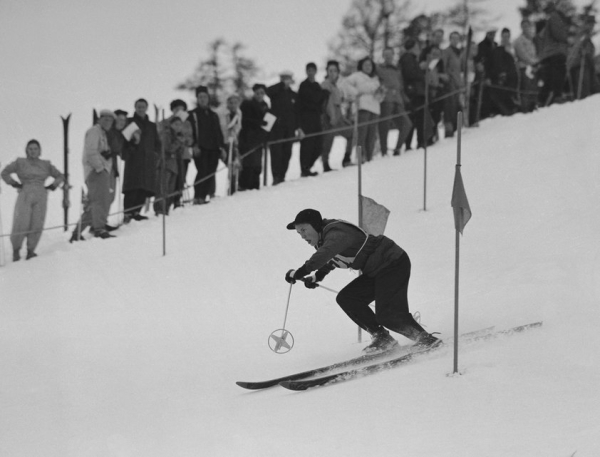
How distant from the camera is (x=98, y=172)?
14.1 meters

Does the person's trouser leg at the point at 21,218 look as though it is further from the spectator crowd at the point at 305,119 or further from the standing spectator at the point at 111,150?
the standing spectator at the point at 111,150

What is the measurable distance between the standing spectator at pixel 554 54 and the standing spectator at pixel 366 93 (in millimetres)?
3614

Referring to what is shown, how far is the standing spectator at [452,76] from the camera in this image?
1722cm

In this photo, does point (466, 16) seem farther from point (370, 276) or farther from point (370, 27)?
point (370, 276)

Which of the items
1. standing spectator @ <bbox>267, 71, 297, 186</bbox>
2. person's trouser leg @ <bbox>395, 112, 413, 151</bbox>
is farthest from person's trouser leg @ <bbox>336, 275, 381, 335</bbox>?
person's trouser leg @ <bbox>395, 112, 413, 151</bbox>

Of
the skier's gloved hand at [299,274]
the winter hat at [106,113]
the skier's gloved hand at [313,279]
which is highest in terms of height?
the winter hat at [106,113]

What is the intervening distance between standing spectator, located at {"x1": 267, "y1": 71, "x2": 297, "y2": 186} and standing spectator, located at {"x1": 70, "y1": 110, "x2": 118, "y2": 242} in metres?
2.73

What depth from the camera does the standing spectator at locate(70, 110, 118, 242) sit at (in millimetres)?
14023

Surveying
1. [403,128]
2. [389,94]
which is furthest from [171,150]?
[403,128]

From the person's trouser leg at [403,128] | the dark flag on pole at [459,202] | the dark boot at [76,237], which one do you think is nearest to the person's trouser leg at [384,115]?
the person's trouser leg at [403,128]

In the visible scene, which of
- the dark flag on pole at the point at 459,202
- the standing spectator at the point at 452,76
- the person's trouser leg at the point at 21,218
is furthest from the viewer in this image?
the standing spectator at the point at 452,76

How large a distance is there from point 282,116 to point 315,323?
247 inches

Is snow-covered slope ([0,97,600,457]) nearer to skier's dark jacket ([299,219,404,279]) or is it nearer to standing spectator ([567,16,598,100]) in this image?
skier's dark jacket ([299,219,404,279])

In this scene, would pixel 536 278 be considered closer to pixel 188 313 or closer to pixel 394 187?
pixel 188 313
